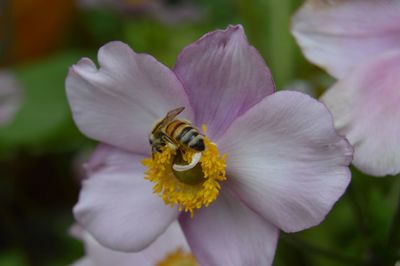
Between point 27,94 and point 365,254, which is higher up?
point 365,254

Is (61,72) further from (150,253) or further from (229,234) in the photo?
(229,234)

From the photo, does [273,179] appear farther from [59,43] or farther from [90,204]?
[59,43]

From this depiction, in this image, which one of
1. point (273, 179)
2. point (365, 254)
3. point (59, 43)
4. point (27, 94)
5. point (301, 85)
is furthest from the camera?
point (59, 43)

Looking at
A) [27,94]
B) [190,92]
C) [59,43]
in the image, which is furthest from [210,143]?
[59,43]

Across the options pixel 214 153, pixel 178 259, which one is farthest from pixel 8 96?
pixel 214 153

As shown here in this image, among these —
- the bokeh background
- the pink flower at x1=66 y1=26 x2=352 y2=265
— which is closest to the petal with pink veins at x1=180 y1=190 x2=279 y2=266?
the pink flower at x1=66 y1=26 x2=352 y2=265

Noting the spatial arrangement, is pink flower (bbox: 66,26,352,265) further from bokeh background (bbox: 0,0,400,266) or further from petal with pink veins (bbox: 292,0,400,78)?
bokeh background (bbox: 0,0,400,266)

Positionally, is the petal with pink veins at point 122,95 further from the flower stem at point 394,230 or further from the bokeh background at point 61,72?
the bokeh background at point 61,72

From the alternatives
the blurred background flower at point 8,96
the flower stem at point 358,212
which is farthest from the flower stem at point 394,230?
the blurred background flower at point 8,96
